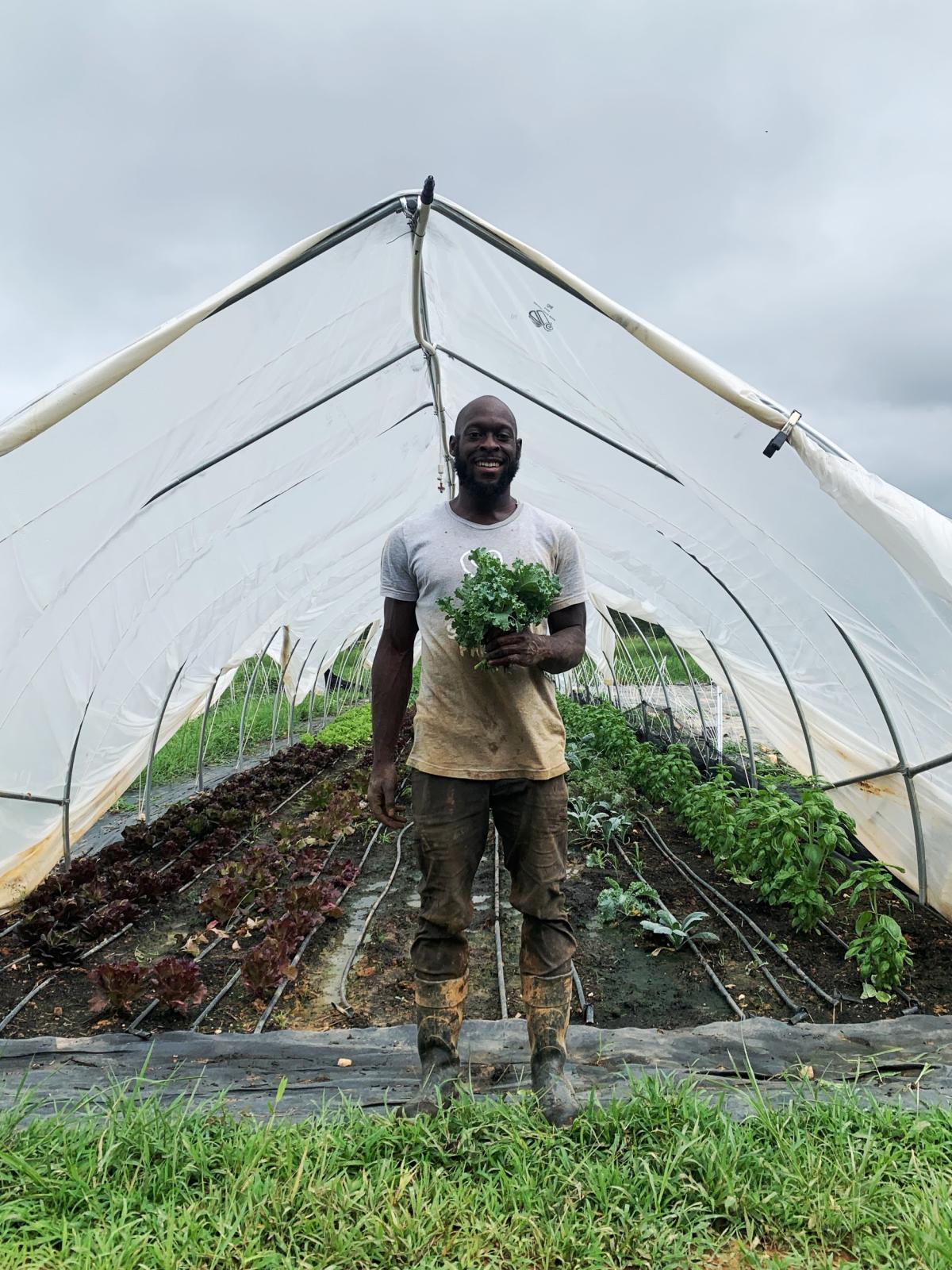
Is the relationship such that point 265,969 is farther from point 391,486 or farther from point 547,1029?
point 391,486

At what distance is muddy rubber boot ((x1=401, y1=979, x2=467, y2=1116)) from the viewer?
2889 millimetres

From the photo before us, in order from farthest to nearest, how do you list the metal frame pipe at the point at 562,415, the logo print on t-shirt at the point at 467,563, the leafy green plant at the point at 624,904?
the metal frame pipe at the point at 562,415
the leafy green plant at the point at 624,904
the logo print on t-shirt at the point at 467,563

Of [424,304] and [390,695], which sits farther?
[424,304]

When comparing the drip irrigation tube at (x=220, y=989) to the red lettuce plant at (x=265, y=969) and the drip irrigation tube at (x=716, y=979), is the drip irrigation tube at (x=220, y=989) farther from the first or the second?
the drip irrigation tube at (x=716, y=979)

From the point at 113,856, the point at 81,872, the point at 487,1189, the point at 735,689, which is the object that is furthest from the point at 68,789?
the point at 735,689

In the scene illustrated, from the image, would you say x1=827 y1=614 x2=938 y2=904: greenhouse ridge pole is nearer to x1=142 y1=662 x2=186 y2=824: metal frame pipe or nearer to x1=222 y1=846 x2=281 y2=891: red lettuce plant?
x1=222 y1=846 x2=281 y2=891: red lettuce plant

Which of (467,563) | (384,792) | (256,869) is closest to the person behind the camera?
(467,563)

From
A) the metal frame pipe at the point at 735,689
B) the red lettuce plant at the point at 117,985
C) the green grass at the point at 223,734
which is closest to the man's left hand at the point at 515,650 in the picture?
the red lettuce plant at the point at 117,985

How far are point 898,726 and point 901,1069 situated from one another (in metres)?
2.43

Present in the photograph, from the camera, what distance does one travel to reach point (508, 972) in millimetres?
4777

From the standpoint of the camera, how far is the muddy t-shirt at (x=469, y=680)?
291 centimetres

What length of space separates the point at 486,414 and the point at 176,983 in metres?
2.99

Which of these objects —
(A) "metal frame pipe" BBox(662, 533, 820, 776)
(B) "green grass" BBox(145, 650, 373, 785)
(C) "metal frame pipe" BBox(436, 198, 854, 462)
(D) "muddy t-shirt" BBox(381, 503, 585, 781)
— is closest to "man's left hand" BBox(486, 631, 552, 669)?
(D) "muddy t-shirt" BBox(381, 503, 585, 781)

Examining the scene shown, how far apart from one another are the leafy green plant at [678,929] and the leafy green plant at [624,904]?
24cm
